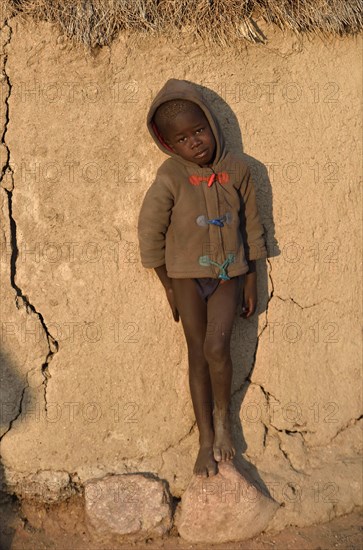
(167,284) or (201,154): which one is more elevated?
(201,154)

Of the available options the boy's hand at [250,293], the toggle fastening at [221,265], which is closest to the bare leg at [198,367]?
the toggle fastening at [221,265]

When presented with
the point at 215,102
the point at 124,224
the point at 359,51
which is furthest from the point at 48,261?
the point at 359,51

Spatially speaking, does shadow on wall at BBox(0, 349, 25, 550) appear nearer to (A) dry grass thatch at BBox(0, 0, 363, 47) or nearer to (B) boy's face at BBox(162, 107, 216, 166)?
(B) boy's face at BBox(162, 107, 216, 166)

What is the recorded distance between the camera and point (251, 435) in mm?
3430

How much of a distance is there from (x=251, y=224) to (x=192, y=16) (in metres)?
1.01

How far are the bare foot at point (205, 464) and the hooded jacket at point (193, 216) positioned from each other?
85cm

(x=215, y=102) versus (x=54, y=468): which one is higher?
(x=215, y=102)

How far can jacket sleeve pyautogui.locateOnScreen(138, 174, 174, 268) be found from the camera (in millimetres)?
3088

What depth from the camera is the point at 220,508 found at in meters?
3.21

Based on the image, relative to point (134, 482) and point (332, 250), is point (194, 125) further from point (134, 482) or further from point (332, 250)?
point (134, 482)

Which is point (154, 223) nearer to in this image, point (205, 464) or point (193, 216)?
point (193, 216)

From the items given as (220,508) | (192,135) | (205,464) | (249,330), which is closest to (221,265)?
(249,330)

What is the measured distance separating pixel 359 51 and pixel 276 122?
0.59 m

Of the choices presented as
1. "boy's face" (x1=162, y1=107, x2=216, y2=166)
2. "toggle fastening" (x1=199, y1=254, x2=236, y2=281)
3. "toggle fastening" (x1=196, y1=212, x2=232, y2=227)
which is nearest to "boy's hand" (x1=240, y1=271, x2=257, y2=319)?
"toggle fastening" (x1=199, y1=254, x2=236, y2=281)
